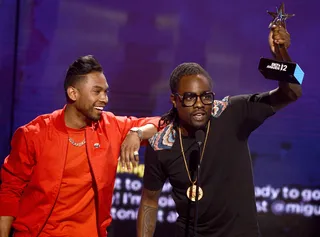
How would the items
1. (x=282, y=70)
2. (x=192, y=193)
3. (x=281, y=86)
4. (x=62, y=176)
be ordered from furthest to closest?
(x=62, y=176), (x=192, y=193), (x=281, y=86), (x=282, y=70)

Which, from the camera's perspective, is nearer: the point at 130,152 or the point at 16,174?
the point at 130,152

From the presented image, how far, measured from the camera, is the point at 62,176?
10.3ft

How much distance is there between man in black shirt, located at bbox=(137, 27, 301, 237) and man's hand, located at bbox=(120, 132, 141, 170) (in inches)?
5.7

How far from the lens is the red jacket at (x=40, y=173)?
3.13 meters

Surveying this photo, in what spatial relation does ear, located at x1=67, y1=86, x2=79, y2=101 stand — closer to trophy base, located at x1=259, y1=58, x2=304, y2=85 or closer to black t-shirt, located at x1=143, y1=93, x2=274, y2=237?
black t-shirt, located at x1=143, y1=93, x2=274, y2=237

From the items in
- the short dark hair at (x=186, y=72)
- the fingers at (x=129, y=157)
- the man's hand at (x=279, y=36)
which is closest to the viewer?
the man's hand at (x=279, y=36)

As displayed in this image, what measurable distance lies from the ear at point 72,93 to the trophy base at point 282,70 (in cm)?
140

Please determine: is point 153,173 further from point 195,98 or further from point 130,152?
point 195,98

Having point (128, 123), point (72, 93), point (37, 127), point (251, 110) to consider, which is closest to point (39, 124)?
point (37, 127)

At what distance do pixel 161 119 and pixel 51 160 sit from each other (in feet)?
2.53

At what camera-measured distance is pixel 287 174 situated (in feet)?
15.1

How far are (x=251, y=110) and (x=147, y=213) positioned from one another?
0.86 metres

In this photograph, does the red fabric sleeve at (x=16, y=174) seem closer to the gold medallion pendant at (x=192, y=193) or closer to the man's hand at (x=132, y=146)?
the man's hand at (x=132, y=146)

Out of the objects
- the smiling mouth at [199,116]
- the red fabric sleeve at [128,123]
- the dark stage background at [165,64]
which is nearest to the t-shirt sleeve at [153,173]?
the smiling mouth at [199,116]
